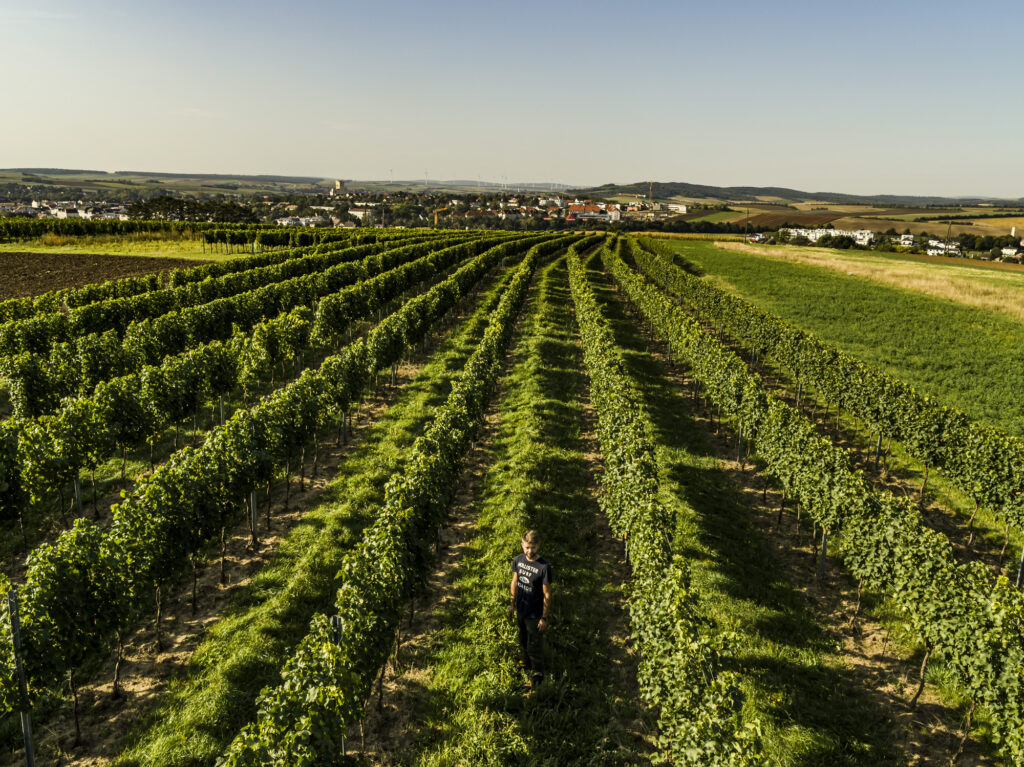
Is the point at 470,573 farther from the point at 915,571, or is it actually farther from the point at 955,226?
the point at 955,226

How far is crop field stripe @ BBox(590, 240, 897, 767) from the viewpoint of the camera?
8727 millimetres

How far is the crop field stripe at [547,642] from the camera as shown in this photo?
8.42m

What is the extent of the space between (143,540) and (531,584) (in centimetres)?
755

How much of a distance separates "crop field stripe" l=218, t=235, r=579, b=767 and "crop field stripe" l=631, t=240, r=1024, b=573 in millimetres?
16085

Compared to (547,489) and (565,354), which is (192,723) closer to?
(547,489)

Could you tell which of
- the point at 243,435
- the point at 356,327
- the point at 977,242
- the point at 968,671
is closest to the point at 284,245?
the point at 356,327

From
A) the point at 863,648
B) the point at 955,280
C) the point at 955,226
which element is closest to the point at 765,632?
the point at 863,648

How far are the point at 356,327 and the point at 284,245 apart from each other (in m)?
60.2

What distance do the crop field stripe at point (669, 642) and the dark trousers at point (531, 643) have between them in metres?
1.84

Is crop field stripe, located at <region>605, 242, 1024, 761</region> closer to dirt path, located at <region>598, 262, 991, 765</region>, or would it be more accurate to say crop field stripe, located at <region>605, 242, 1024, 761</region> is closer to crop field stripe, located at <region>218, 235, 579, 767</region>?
dirt path, located at <region>598, 262, 991, 765</region>

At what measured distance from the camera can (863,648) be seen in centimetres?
1107

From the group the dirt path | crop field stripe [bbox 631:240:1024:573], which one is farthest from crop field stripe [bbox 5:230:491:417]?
crop field stripe [bbox 631:240:1024:573]

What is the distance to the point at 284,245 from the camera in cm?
8438

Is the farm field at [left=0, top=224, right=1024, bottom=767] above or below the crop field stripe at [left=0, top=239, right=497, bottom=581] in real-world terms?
below
